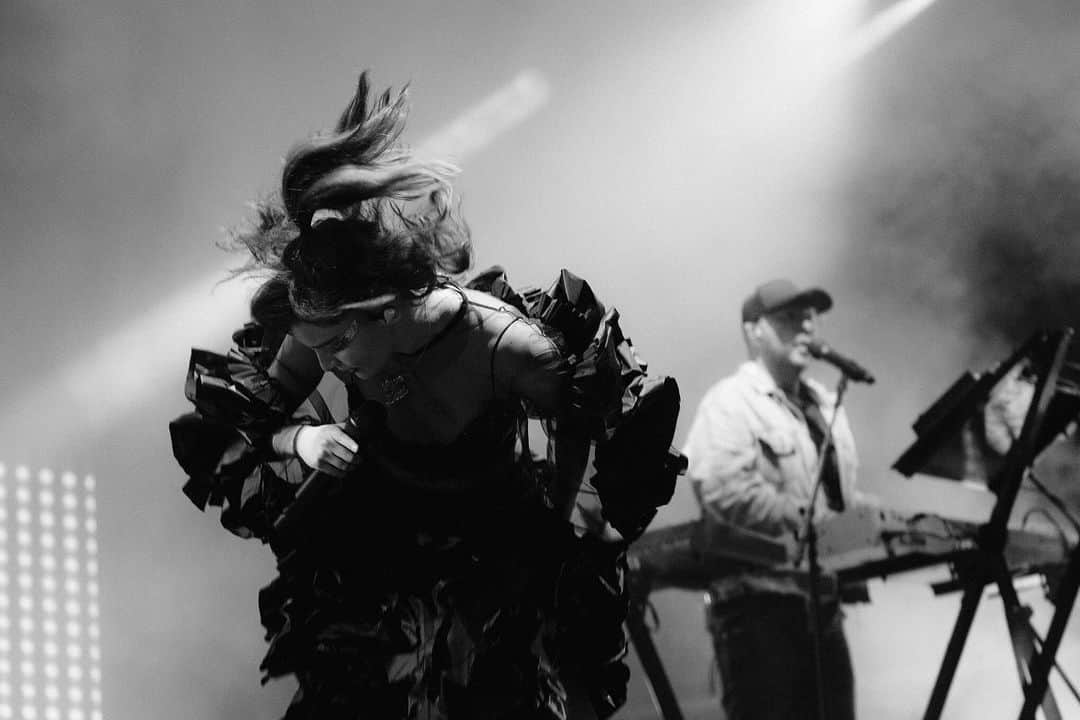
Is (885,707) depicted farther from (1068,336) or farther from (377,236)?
(377,236)

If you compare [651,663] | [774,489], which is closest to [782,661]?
[651,663]

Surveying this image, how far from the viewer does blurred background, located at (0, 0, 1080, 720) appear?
10.8ft

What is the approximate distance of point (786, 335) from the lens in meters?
3.58

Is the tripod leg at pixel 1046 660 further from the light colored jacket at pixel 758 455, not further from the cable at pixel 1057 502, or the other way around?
the light colored jacket at pixel 758 455

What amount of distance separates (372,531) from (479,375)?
0.25 metres

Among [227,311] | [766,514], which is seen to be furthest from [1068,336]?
[227,311]

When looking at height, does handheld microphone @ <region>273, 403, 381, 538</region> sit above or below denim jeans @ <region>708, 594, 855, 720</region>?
above

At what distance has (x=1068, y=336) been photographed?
3086 millimetres

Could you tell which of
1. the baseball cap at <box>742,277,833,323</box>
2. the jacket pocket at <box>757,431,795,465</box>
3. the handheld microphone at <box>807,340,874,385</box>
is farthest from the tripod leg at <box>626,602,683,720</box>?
the baseball cap at <box>742,277,833,323</box>

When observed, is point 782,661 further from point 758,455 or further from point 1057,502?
point 1057,502

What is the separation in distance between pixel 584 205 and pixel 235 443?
2481mm

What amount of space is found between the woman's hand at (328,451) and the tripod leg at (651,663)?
1.91 meters

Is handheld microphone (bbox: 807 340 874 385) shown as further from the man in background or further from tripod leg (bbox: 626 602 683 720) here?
tripod leg (bbox: 626 602 683 720)

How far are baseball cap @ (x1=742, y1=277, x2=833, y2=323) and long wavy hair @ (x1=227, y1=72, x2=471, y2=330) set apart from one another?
2.23 m
